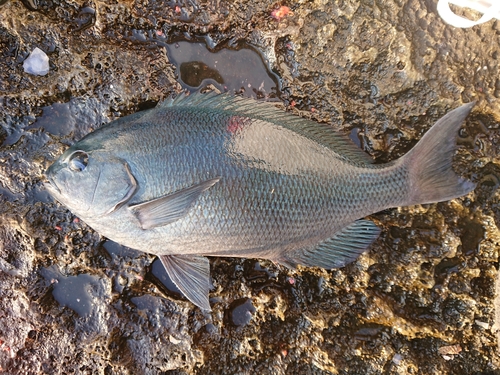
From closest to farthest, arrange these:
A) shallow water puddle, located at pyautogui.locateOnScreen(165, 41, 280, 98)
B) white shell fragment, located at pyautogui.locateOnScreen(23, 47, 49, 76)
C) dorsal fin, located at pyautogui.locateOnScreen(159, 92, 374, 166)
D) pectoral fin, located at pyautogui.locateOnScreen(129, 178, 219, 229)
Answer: pectoral fin, located at pyautogui.locateOnScreen(129, 178, 219, 229), dorsal fin, located at pyautogui.locateOnScreen(159, 92, 374, 166), white shell fragment, located at pyautogui.locateOnScreen(23, 47, 49, 76), shallow water puddle, located at pyautogui.locateOnScreen(165, 41, 280, 98)

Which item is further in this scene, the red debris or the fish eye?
the red debris

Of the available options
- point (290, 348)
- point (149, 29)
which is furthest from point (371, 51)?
point (290, 348)

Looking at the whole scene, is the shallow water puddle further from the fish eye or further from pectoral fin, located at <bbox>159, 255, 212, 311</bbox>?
pectoral fin, located at <bbox>159, 255, 212, 311</bbox>

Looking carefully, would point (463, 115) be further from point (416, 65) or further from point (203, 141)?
point (203, 141)

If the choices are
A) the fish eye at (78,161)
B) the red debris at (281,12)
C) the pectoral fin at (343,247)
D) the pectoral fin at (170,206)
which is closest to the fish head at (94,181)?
the fish eye at (78,161)

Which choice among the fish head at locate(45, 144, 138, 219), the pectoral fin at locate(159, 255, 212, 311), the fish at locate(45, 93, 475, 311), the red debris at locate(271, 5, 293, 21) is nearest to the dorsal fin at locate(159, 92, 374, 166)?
the fish at locate(45, 93, 475, 311)

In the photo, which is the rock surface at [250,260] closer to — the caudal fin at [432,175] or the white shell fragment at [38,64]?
the white shell fragment at [38,64]

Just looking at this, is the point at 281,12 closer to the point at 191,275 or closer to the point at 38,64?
the point at 38,64

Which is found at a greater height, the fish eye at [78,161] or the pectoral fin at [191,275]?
the fish eye at [78,161]
